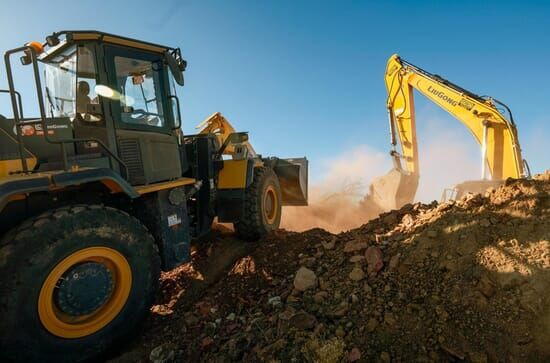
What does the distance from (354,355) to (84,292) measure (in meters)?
2.14

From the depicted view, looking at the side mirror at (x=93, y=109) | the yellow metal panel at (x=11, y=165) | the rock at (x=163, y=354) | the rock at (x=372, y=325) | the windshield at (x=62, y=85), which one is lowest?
the rock at (x=163, y=354)

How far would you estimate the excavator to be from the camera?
728 cm

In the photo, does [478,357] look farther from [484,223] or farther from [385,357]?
[484,223]

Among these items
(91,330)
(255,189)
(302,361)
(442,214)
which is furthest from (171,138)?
(442,214)

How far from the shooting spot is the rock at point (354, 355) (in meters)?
2.62

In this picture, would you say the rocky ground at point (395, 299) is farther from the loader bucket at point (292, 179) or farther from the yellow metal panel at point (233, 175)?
the loader bucket at point (292, 179)

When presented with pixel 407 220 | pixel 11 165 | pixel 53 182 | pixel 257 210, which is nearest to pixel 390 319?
pixel 407 220

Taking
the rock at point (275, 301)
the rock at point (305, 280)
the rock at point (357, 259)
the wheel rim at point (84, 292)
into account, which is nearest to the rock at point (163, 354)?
the wheel rim at point (84, 292)

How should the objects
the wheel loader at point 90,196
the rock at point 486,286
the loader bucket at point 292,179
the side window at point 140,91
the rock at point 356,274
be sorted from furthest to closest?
the loader bucket at point 292,179
the side window at point 140,91
the rock at point 356,274
the rock at point 486,286
the wheel loader at point 90,196

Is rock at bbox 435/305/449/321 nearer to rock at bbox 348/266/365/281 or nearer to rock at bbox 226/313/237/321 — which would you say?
rock at bbox 348/266/365/281

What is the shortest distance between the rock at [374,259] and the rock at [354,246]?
0.16 meters

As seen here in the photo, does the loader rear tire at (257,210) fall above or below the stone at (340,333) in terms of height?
above

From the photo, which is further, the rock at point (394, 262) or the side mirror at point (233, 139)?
the side mirror at point (233, 139)

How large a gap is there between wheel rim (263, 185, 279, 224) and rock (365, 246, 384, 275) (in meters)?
2.61
